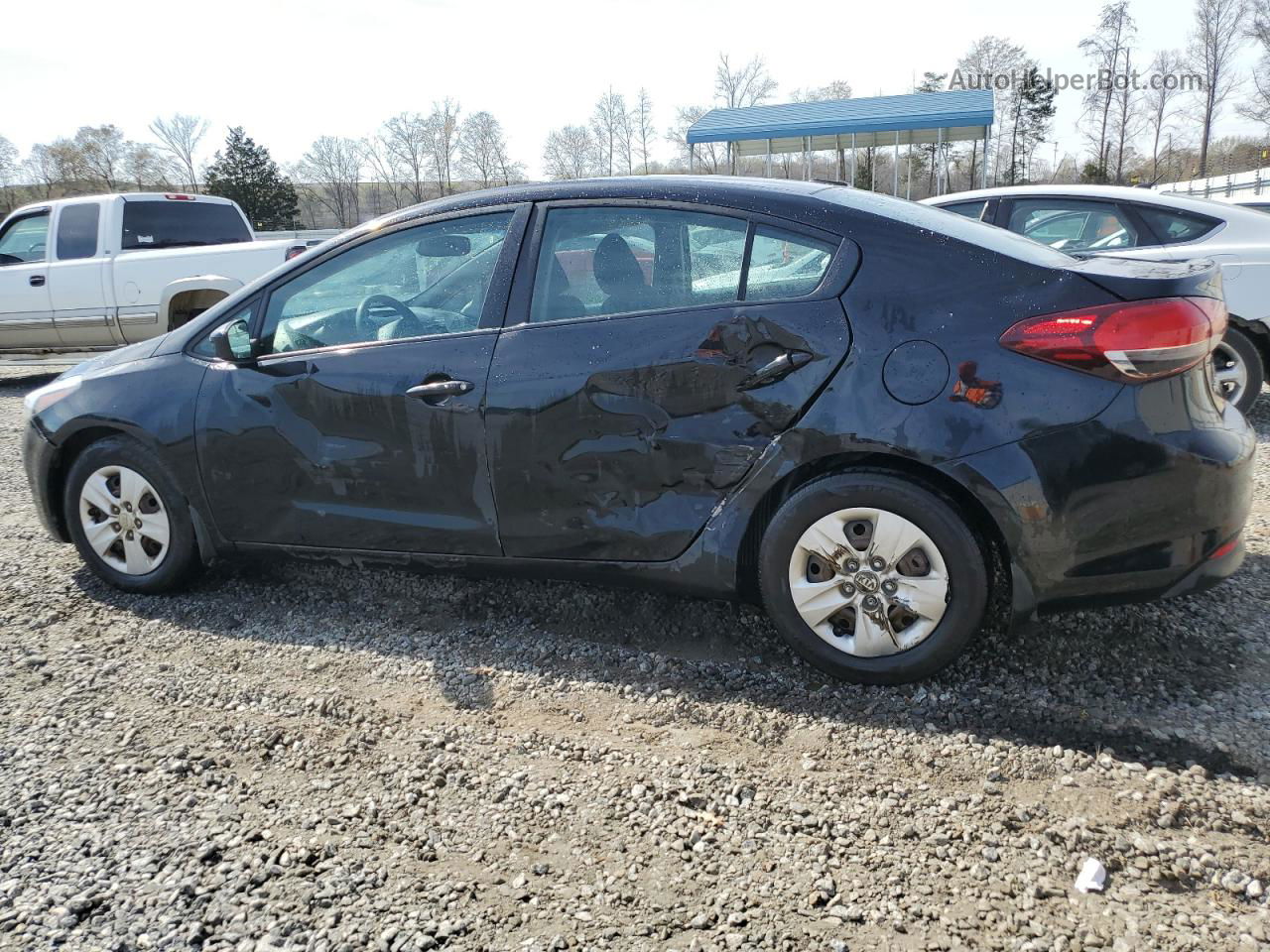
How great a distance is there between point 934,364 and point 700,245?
0.90 metres

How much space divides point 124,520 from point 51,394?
681mm

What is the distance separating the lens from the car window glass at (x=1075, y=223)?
21.6 feet

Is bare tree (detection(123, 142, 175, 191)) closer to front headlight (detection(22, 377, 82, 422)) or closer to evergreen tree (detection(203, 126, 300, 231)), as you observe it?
evergreen tree (detection(203, 126, 300, 231))

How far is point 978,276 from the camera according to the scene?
2.86 m

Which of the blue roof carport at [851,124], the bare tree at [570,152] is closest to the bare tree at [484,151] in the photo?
the bare tree at [570,152]

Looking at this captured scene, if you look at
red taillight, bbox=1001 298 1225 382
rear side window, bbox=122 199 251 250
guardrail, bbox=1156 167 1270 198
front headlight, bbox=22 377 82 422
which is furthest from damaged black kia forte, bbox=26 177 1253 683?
guardrail, bbox=1156 167 1270 198

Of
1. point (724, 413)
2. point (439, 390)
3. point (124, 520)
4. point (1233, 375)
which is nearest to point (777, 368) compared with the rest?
point (724, 413)

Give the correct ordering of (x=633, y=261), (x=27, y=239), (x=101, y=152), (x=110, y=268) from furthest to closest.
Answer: (x=101, y=152)
(x=27, y=239)
(x=110, y=268)
(x=633, y=261)

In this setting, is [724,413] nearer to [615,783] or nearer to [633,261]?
[633,261]

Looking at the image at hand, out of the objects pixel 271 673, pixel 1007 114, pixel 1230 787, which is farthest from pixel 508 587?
pixel 1007 114

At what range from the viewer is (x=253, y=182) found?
136 ft

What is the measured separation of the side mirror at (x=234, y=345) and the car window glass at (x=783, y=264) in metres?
2.05

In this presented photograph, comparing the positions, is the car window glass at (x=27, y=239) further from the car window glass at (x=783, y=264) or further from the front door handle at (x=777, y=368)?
the front door handle at (x=777, y=368)

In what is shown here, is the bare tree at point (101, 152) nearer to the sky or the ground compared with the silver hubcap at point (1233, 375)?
nearer to the sky
